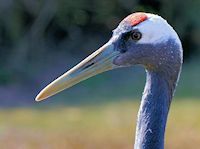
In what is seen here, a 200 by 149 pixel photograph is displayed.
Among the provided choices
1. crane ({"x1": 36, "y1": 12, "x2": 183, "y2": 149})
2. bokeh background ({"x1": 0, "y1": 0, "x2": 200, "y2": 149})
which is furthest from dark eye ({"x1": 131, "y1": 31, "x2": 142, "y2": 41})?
bokeh background ({"x1": 0, "y1": 0, "x2": 200, "y2": 149})

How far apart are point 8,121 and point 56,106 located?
36.5 inches

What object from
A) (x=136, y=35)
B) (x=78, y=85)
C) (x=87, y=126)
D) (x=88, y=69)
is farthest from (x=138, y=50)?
(x=78, y=85)

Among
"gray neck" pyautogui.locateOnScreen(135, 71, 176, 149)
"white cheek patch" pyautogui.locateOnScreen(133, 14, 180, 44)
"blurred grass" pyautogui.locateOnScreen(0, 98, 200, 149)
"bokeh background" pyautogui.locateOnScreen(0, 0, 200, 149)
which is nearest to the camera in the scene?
"white cheek patch" pyautogui.locateOnScreen(133, 14, 180, 44)

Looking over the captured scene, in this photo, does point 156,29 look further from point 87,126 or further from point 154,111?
point 87,126

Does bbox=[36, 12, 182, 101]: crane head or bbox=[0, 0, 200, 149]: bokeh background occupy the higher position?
bbox=[0, 0, 200, 149]: bokeh background

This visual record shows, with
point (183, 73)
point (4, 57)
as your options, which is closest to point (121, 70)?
point (183, 73)

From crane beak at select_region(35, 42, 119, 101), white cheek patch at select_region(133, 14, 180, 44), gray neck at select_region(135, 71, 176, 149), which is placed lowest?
gray neck at select_region(135, 71, 176, 149)

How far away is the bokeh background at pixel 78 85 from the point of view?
30.5ft

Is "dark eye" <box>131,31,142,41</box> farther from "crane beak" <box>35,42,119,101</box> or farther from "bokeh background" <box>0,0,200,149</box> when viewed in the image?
"bokeh background" <box>0,0,200,149</box>

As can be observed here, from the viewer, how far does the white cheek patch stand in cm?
407

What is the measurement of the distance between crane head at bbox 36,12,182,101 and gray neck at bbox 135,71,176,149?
0.07m

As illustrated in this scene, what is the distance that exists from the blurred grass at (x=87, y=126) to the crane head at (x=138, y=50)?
14.3ft

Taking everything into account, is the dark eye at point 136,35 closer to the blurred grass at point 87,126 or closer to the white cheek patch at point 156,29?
the white cheek patch at point 156,29

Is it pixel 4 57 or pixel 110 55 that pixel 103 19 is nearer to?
pixel 4 57
